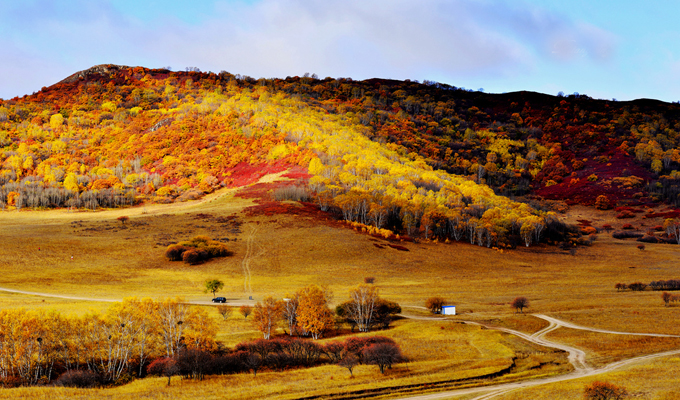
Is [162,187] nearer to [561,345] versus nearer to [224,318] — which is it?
[224,318]

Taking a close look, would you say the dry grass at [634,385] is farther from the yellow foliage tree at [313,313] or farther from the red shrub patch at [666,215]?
the red shrub patch at [666,215]

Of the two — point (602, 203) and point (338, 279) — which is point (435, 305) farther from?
point (602, 203)

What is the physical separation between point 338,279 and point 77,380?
50.5 m

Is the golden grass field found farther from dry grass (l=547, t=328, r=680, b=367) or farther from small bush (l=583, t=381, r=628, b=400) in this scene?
small bush (l=583, t=381, r=628, b=400)

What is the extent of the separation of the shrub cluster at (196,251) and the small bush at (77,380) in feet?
168

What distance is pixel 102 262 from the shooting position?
291ft

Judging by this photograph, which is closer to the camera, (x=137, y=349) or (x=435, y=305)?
(x=137, y=349)

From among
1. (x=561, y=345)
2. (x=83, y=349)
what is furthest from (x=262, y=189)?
(x=561, y=345)

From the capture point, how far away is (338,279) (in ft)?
281

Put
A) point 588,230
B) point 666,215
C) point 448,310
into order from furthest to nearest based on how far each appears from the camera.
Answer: point 666,215
point 588,230
point 448,310

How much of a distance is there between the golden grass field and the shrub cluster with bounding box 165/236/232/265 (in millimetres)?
2543

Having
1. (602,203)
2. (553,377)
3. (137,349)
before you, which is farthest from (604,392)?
(602,203)

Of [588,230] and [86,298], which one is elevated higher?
[588,230]

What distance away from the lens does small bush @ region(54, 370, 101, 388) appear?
134 feet
